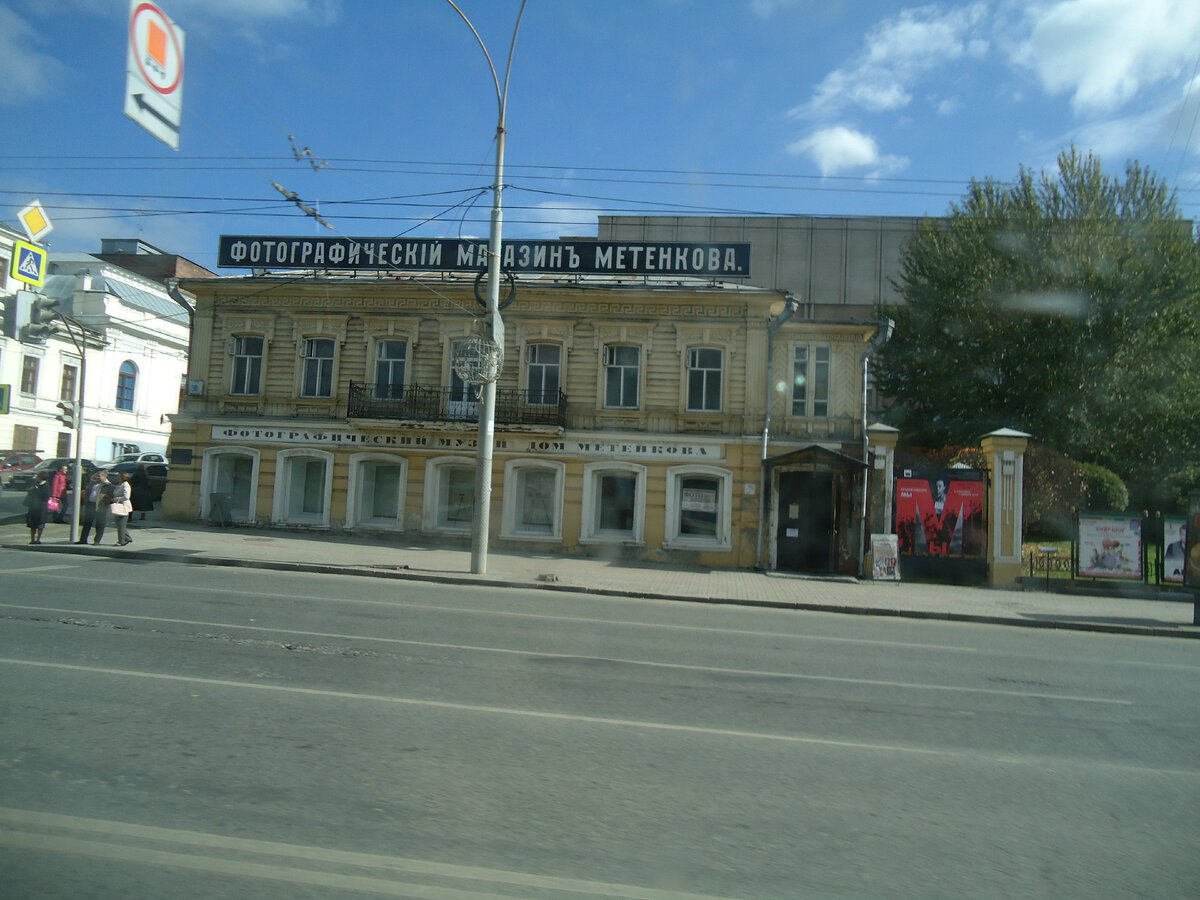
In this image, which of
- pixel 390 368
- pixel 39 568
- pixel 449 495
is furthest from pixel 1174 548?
pixel 39 568

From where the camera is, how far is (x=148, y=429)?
4747 centimetres

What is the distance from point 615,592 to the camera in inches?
609

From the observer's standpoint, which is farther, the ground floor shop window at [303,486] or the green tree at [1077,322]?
the green tree at [1077,322]

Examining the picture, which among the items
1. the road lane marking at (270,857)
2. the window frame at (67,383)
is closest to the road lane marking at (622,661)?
the road lane marking at (270,857)

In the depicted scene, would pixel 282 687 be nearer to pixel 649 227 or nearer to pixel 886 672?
pixel 886 672

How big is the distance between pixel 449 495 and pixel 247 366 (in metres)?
7.07

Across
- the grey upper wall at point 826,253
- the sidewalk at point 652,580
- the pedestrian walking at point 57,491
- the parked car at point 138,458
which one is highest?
the grey upper wall at point 826,253

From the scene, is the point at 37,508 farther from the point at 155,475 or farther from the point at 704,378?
the point at 704,378

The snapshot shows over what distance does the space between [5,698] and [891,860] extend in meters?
6.09

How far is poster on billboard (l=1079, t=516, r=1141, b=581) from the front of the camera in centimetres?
1820

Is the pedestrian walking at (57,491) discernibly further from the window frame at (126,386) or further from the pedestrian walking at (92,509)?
the window frame at (126,386)

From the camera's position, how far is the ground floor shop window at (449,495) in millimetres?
22750

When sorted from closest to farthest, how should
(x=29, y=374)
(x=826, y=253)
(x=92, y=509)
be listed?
(x=92, y=509) → (x=29, y=374) → (x=826, y=253)

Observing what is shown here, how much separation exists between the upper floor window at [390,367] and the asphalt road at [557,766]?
13.5 m
